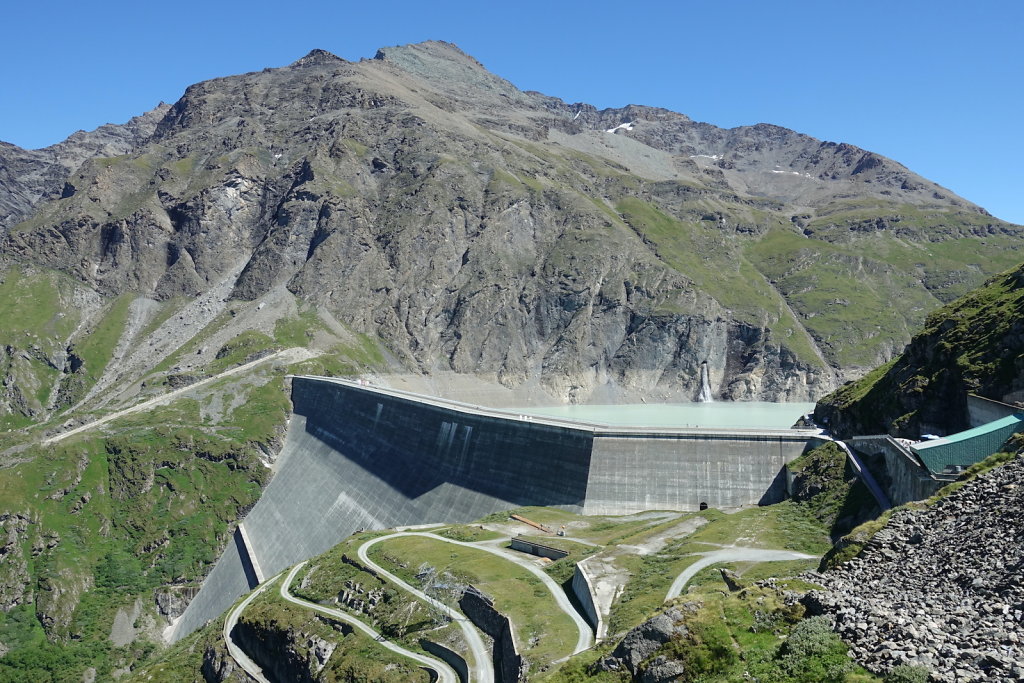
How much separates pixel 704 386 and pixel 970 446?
158 meters

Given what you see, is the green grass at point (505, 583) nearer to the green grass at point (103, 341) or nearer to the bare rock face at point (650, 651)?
the bare rock face at point (650, 651)

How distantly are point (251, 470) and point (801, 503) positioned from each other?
286 ft

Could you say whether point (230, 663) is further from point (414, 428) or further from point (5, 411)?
point (5, 411)

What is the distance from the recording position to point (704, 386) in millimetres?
195250

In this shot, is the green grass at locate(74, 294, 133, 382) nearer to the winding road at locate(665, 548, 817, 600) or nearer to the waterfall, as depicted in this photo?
the waterfall

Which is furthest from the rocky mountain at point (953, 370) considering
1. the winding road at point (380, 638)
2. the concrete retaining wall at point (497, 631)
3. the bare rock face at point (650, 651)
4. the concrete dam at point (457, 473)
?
the bare rock face at point (650, 651)

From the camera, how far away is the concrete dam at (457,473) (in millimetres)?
67688

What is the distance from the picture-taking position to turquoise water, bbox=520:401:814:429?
143m

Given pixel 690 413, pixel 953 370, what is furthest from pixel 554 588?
pixel 690 413

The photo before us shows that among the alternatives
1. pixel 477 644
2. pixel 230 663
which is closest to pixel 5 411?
pixel 230 663

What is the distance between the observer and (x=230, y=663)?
5600cm

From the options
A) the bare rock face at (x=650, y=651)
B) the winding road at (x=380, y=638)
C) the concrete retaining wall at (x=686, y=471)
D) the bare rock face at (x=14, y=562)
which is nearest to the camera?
the bare rock face at (x=650, y=651)

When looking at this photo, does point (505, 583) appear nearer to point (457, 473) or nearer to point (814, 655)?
point (814, 655)

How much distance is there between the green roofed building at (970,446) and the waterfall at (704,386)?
503ft
